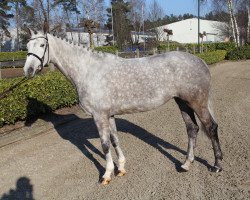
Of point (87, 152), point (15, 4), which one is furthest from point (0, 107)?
point (15, 4)

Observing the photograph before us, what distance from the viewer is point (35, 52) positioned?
507cm

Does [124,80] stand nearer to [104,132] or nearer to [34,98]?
[104,132]

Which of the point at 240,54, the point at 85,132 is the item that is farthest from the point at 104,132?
the point at 240,54

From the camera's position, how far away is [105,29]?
68.8 m

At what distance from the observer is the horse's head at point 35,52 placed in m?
5.04

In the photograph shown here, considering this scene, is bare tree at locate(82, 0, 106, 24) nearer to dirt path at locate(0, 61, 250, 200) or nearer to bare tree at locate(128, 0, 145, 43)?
bare tree at locate(128, 0, 145, 43)

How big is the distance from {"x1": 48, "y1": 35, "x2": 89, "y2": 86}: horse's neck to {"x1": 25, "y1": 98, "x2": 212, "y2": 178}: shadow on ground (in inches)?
69.8

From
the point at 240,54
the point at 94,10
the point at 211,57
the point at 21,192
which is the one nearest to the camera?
the point at 21,192

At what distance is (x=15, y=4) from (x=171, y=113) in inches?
1970

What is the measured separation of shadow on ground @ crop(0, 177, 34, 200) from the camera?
5.11m

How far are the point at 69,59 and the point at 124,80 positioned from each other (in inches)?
38.0

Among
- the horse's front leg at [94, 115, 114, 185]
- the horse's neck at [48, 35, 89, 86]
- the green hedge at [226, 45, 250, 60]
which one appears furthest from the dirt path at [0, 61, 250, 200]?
the green hedge at [226, 45, 250, 60]

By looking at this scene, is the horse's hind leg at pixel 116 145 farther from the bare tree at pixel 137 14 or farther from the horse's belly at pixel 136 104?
the bare tree at pixel 137 14

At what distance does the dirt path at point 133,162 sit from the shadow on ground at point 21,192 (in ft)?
0.06
